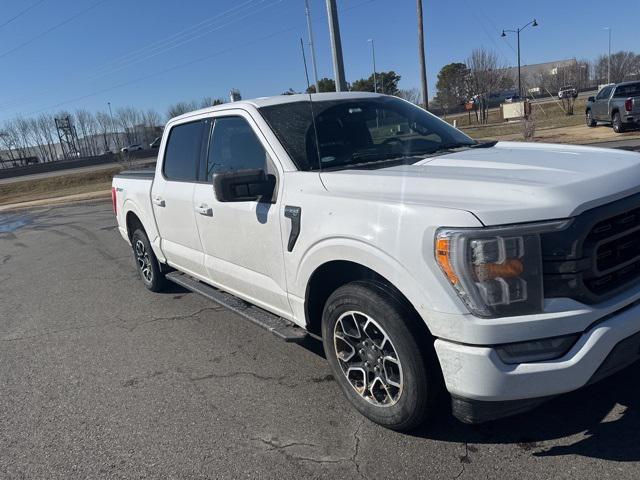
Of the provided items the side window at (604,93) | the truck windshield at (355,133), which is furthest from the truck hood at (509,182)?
the side window at (604,93)

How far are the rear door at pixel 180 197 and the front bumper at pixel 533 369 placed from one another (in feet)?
9.18

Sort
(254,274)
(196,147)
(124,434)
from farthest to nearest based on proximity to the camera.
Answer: (196,147) → (254,274) → (124,434)

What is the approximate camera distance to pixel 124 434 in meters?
3.36

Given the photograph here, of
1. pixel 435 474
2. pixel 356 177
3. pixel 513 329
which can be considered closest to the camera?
pixel 513 329

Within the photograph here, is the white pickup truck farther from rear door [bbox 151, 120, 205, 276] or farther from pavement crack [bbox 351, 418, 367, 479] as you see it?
rear door [bbox 151, 120, 205, 276]

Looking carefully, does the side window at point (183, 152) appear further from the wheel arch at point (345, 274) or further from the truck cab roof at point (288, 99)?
the wheel arch at point (345, 274)

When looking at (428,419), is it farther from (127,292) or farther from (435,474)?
(127,292)

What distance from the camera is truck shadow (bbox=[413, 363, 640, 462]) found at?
2.77 m

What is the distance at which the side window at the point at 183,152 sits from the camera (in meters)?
4.78

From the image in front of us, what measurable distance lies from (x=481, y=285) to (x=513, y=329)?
24 centimetres

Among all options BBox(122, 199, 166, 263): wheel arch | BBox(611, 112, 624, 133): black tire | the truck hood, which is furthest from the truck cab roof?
BBox(611, 112, 624, 133): black tire

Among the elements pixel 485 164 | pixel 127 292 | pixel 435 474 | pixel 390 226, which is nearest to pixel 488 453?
pixel 435 474

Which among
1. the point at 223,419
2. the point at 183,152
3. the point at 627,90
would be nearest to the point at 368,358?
the point at 223,419

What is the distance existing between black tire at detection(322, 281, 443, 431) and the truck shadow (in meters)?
0.23
